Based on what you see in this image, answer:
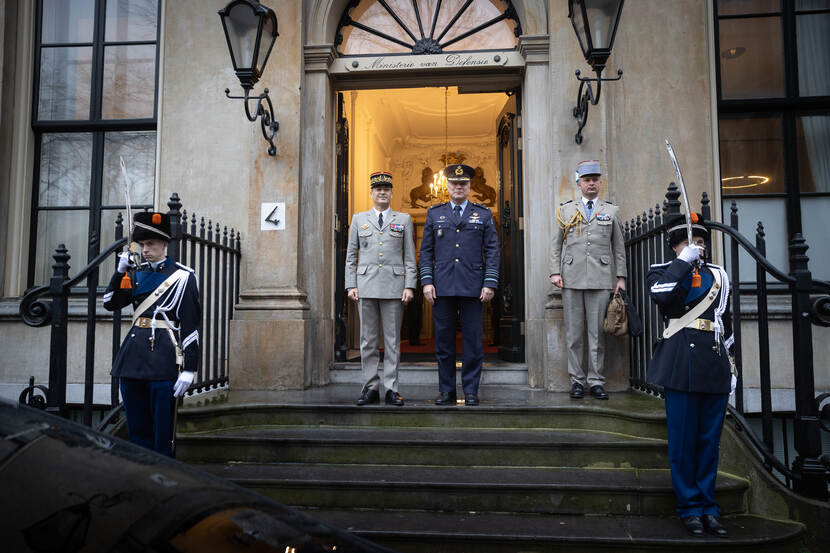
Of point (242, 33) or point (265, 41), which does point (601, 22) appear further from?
point (242, 33)

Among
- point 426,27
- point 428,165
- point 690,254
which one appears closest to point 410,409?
point 690,254

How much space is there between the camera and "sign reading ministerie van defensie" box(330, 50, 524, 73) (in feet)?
21.8

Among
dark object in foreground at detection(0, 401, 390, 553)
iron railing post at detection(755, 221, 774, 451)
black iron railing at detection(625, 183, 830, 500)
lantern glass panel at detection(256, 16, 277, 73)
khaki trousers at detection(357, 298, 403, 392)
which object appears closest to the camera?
dark object in foreground at detection(0, 401, 390, 553)

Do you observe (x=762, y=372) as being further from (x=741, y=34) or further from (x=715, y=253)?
(x=741, y=34)

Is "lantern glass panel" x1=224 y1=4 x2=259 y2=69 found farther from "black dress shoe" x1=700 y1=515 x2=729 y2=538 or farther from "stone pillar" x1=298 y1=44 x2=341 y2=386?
"black dress shoe" x1=700 y1=515 x2=729 y2=538

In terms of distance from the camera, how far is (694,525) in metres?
3.37

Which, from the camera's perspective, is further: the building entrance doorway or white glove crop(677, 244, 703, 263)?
the building entrance doorway

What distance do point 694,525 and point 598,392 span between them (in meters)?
1.91

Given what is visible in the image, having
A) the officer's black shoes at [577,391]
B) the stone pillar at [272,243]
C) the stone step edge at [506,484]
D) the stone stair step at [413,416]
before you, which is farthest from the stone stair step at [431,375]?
the stone step edge at [506,484]

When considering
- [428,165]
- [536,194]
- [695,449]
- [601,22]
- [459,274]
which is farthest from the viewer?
[428,165]

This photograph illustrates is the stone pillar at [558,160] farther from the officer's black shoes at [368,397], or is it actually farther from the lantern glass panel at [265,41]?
the lantern glass panel at [265,41]

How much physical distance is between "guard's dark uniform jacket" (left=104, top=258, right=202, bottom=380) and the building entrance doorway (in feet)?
10.9

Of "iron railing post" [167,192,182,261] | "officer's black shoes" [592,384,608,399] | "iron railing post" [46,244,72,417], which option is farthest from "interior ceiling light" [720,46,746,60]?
"iron railing post" [46,244,72,417]

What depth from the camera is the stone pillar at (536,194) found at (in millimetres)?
6188
